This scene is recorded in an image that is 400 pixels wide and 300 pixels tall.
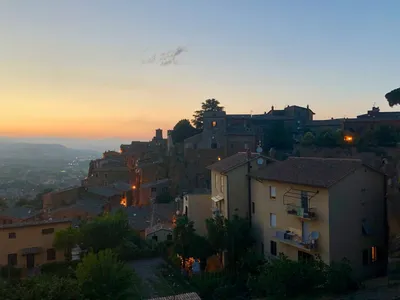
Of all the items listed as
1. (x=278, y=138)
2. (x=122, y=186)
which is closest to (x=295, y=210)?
(x=278, y=138)

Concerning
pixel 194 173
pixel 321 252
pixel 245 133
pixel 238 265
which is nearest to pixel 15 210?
pixel 194 173

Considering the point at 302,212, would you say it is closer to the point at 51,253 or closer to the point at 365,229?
the point at 365,229

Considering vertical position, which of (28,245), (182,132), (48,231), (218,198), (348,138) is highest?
(182,132)

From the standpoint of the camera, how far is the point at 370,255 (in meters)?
22.9

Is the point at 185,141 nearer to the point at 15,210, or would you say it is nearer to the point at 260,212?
the point at 15,210

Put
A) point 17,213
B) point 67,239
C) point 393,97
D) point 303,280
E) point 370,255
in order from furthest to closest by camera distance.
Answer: point 393,97
point 17,213
point 67,239
point 370,255
point 303,280

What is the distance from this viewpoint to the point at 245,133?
55031mm

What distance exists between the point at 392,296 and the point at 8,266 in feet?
78.1

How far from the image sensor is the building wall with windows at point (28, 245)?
90.5 ft

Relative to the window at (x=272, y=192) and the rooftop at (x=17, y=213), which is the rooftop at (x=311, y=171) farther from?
the rooftop at (x=17, y=213)

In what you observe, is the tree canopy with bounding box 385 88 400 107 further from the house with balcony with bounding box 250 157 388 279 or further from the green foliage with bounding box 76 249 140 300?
the green foliage with bounding box 76 249 140 300

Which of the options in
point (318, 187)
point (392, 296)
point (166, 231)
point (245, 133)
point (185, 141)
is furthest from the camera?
point (185, 141)

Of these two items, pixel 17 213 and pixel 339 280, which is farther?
pixel 17 213

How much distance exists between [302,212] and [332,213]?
1.74m
